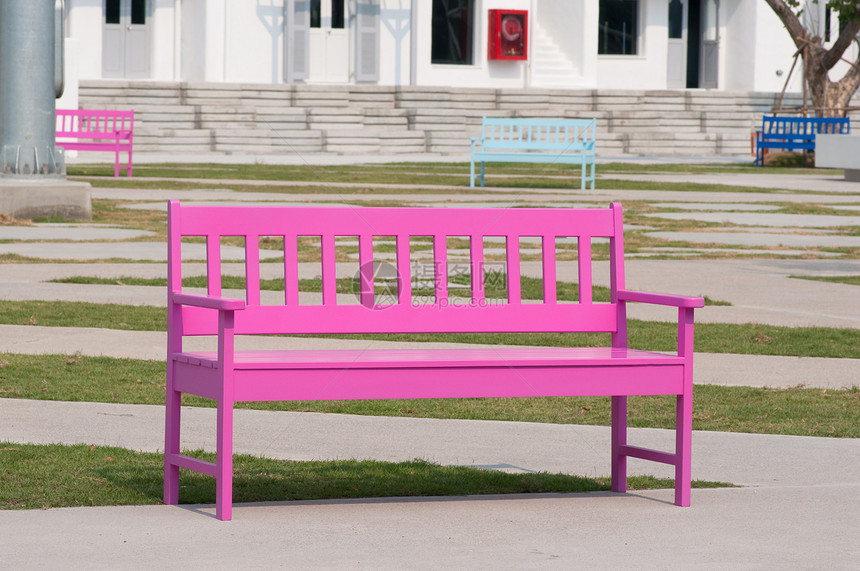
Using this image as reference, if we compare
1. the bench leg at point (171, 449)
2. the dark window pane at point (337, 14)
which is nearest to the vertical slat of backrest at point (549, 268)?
the bench leg at point (171, 449)

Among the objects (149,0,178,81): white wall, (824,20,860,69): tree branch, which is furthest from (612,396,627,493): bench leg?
(149,0,178,81): white wall

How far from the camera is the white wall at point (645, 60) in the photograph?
45.2 metres

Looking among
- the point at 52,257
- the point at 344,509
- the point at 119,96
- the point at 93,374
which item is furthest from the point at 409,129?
the point at 344,509

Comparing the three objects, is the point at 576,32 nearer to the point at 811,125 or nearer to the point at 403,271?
the point at 811,125

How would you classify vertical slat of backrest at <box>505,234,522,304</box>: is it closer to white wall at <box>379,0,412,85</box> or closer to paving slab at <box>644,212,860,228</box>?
paving slab at <box>644,212,860,228</box>

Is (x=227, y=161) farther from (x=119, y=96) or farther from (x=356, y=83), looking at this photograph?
(x=356, y=83)

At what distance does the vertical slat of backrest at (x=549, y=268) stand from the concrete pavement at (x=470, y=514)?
A: 2.04ft

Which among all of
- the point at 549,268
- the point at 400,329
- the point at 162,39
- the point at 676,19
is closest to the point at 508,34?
the point at 676,19

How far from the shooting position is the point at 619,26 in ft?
151

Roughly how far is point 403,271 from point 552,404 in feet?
6.03

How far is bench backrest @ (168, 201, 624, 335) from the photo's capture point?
16.0 ft

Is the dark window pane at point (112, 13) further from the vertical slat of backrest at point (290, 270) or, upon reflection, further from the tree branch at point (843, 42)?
the vertical slat of backrest at point (290, 270)

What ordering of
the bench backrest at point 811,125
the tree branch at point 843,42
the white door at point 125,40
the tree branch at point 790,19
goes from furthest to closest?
the white door at point 125,40 < the tree branch at point 790,19 < the tree branch at point 843,42 < the bench backrest at point 811,125

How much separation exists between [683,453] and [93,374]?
328 centimetres
